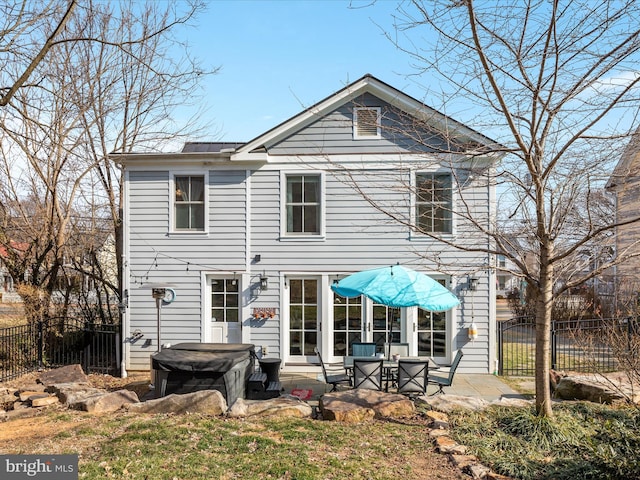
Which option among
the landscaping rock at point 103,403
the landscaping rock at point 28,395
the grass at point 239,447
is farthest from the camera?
the landscaping rock at point 28,395

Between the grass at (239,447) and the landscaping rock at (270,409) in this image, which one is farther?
the landscaping rock at (270,409)

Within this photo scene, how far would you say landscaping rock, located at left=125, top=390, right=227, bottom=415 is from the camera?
6562 mm

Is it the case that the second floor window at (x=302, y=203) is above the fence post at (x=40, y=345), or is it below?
above

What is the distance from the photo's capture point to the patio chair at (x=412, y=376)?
25.0ft

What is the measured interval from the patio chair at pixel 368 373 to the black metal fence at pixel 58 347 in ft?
20.3

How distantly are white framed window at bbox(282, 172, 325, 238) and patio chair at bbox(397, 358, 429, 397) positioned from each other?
4.01 m

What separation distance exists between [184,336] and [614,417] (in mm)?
8503

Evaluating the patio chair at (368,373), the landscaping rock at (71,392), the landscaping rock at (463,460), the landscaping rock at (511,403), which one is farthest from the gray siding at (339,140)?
the landscaping rock at (463,460)

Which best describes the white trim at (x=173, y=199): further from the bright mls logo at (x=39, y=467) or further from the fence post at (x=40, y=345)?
the bright mls logo at (x=39, y=467)

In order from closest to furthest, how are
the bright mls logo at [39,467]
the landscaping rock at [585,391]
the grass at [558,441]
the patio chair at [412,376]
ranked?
the grass at [558,441] → the bright mls logo at [39,467] → the landscaping rock at [585,391] → the patio chair at [412,376]

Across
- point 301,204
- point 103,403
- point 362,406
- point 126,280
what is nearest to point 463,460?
point 362,406

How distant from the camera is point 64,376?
909 centimetres

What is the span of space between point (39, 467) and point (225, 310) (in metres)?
6.24

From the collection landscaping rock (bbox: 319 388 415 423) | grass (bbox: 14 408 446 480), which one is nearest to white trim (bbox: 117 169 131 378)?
grass (bbox: 14 408 446 480)
